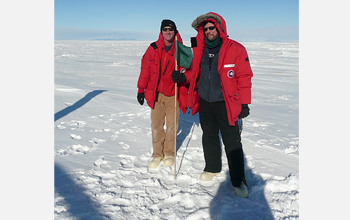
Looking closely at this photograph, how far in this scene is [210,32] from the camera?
8.32 feet

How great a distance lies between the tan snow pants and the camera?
3293 millimetres

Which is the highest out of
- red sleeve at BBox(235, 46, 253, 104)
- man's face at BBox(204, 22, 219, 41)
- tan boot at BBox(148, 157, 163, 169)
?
man's face at BBox(204, 22, 219, 41)

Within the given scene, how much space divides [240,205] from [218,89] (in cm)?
130

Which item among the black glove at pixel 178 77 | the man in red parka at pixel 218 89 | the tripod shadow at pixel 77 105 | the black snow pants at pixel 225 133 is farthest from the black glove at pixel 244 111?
the tripod shadow at pixel 77 105

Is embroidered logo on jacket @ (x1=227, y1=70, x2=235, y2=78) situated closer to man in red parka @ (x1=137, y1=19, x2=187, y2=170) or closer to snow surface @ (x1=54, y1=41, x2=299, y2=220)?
man in red parka @ (x1=137, y1=19, x2=187, y2=170)

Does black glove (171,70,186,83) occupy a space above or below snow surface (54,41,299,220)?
above

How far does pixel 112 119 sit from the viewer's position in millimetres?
5469

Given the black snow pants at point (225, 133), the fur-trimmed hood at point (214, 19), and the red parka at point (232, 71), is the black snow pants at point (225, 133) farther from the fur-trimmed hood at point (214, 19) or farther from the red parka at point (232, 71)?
the fur-trimmed hood at point (214, 19)

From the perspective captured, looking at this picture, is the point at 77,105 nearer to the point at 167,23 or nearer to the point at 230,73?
the point at 167,23

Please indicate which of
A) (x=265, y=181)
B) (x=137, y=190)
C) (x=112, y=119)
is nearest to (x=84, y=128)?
(x=112, y=119)

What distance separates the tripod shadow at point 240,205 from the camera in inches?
95.3

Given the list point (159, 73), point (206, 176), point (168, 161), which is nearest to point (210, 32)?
point (159, 73)

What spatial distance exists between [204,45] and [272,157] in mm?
2125

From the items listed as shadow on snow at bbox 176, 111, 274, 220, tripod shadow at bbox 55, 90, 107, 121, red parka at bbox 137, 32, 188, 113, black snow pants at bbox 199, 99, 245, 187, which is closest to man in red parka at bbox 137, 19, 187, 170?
red parka at bbox 137, 32, 188, 113
